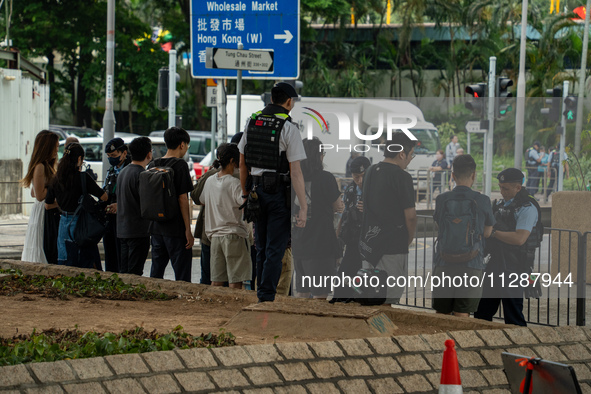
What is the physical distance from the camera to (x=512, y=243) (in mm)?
6785

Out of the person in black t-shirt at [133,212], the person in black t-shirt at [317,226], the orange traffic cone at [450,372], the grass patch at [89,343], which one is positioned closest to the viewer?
the orange traffic cone at [450,372]

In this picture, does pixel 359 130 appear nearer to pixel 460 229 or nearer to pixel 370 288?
pixel 460 229

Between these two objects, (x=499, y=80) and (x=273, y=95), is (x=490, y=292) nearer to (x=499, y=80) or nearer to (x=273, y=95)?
(x=273, y=95)

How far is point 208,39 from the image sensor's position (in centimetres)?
1220

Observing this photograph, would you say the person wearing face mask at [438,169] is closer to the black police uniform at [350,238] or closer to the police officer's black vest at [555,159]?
the black police uniform at [350,238]

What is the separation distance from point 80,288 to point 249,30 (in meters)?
5.38

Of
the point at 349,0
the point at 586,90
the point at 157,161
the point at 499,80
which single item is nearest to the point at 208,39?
the point at 157,161

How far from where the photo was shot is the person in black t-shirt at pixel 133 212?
8422mm

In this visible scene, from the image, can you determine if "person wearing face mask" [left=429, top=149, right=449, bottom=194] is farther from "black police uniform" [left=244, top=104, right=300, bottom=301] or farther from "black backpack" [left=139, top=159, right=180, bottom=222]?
"black backpack" [left=139, top=159, right=180, bottom=222]

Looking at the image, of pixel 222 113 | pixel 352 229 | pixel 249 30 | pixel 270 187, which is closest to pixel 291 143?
pixel 270 187

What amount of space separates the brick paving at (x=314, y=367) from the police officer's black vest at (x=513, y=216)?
1140 mm

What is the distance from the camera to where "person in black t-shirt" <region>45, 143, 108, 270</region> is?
28.5 ft

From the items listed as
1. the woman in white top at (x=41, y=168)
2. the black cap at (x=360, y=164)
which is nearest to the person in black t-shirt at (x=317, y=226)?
the black cap at (x=360, y=164)

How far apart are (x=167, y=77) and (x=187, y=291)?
390 inches
